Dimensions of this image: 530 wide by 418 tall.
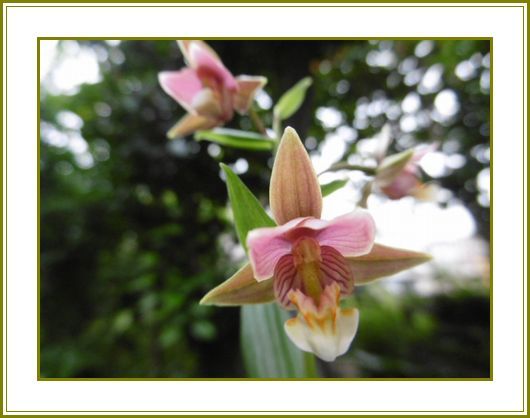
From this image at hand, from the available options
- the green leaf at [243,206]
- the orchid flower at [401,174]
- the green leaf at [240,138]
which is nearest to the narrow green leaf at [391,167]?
the orchid flower at [401,174]

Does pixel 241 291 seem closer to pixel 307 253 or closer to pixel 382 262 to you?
pixel 307 253

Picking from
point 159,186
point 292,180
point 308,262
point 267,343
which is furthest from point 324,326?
point 159,186

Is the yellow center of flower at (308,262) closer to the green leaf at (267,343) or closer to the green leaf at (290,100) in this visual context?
the green leaf at (267,343)

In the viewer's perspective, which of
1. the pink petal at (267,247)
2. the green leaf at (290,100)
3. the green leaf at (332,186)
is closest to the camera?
the pink petal at (267,247)

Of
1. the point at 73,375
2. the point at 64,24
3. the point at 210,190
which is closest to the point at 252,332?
the point at 64,24

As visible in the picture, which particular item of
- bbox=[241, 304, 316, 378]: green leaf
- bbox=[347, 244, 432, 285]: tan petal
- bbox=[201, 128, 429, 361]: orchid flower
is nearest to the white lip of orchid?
bbox=[201, 128, 429, 361]: orchid flower

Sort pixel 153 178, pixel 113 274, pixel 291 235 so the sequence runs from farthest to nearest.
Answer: pixel 113 274, pixel 153 178, pixel 291 235

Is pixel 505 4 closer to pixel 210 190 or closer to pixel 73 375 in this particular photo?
pixel 210 190
